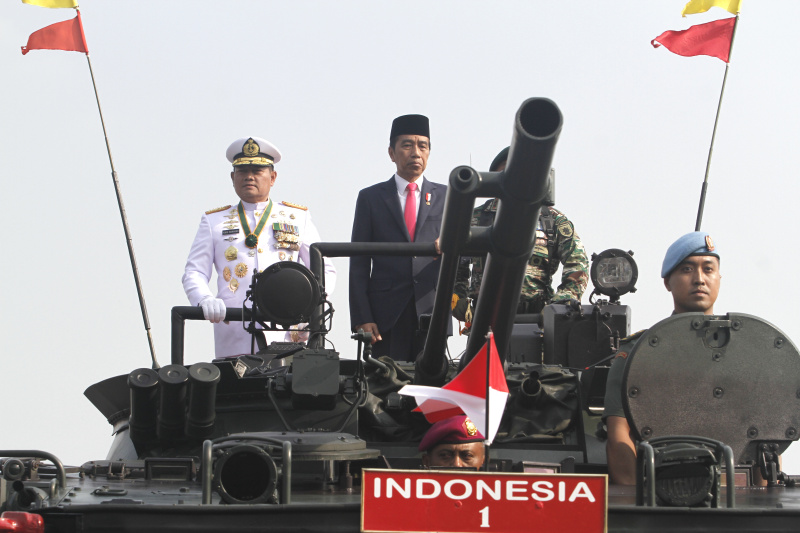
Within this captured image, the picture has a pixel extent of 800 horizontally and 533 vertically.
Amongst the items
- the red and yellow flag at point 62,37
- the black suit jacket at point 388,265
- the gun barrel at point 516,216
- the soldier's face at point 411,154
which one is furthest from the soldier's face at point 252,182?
the gun barrel at point 516,216

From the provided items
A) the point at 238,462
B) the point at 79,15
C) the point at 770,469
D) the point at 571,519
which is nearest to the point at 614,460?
the point at 770,469

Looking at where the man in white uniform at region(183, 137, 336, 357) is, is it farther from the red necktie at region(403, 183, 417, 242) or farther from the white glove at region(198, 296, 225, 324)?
the white glove at region(198, 296, 225, 324)

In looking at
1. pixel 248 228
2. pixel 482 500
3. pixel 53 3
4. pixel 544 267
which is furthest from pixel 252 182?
pixel 482 500

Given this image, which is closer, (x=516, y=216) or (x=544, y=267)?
(x=516, y=216)

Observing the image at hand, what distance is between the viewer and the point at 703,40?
1266cm

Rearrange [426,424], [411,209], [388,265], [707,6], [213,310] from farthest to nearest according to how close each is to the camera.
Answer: [707,6] → [411,209] → [388,265] → [213,310] → [426,424]

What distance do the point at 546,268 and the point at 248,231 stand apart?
2464 millimetres

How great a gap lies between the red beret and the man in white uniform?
3697mm

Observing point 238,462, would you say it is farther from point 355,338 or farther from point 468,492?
point 355,338

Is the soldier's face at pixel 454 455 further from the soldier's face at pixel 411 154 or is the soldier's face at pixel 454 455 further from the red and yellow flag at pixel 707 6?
the red and yellow flag at pixel 707 6

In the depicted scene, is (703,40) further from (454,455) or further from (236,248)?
(454,455)

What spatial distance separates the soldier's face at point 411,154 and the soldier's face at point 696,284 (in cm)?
365

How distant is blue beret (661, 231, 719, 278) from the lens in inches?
288

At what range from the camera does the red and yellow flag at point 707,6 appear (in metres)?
12.4
